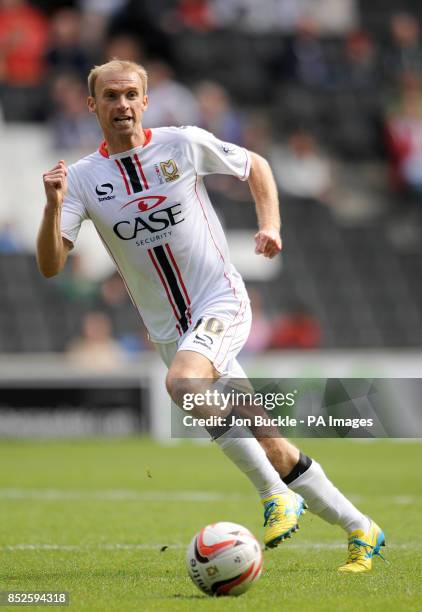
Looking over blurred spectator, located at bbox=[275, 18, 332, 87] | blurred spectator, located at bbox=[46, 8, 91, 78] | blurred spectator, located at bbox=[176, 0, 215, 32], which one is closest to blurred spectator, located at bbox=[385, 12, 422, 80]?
blurred spectator, located at bbox=[275, 18, 332, 87]

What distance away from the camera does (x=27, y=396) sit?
1565cm

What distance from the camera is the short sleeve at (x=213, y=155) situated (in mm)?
6543

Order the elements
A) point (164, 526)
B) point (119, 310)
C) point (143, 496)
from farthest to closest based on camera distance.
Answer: point (119, 310)
point (143, 496)
point (164, 526)

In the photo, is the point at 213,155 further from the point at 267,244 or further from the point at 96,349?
the point at 96,349

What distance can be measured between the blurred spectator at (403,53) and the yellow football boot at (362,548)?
17245mm

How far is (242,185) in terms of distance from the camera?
1972 centimetres

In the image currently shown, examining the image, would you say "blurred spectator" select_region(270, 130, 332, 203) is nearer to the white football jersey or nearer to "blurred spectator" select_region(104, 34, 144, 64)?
"blurred spectator" select_region(104, 34, 144, 64)

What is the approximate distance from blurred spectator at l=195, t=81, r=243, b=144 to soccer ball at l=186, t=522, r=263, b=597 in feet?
45.7

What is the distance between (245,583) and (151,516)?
3.49 metres

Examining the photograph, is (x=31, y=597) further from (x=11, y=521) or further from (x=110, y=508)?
(x=110, y=508)

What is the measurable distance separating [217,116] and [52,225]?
1372 centimetres

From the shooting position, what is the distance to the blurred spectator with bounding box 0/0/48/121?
19.6 m

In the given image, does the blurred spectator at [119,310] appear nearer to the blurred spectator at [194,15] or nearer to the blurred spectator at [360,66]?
the blurred spectator at [194,15]

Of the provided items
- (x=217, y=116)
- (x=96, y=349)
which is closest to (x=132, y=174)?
(x=96, y=349)
